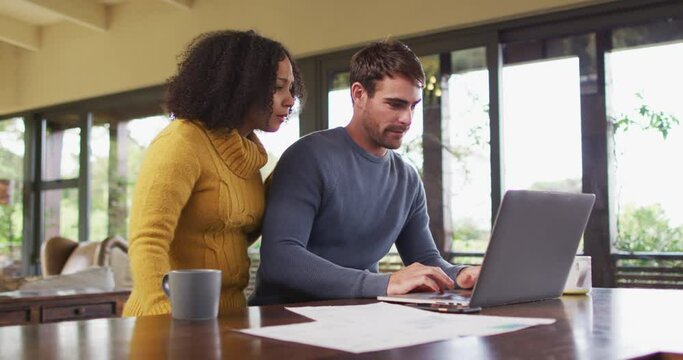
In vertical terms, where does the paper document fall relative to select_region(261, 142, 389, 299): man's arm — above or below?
below

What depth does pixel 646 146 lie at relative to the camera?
3.95 metres

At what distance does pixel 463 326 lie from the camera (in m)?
1.14

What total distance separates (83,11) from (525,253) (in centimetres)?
588

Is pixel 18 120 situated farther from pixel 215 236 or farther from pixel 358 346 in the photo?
pixel 358 346

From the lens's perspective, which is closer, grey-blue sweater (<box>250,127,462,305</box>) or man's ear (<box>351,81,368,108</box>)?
grey-blue sweater (<box>250,127,462,305</box>)

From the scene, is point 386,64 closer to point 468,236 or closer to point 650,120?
point 650,120

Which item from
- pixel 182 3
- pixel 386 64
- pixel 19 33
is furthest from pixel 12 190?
pixel 386 64

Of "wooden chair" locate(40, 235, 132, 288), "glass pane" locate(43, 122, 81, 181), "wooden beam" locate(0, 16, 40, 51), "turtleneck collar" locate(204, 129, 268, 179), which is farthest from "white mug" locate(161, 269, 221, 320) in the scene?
"wooden beam" locate(0, 16, 40, 51)

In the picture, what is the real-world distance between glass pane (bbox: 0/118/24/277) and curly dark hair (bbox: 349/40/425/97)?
6.42m

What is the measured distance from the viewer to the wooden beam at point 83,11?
20.3 ft

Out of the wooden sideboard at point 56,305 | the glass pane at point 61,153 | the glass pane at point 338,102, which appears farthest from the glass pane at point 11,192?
the wooden sideboard at point 56,305

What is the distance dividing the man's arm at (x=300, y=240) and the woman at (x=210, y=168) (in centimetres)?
6

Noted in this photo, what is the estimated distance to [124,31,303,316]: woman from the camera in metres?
1.63

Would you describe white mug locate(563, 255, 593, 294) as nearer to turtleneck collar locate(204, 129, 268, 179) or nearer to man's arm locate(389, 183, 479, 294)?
man's arm locate(389, 183, 479, 294)
